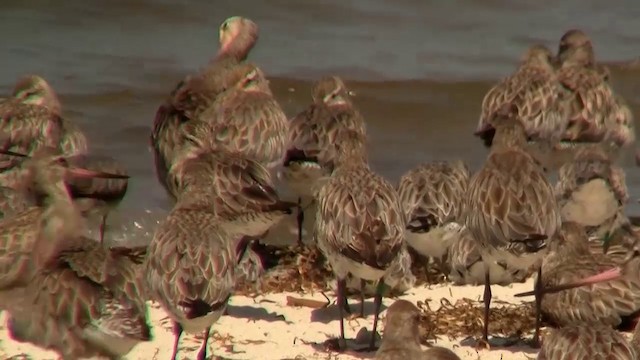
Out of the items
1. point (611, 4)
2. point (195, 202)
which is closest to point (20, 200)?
point (195, 202)

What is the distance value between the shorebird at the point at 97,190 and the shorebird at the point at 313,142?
131 cm

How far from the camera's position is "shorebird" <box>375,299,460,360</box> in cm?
806

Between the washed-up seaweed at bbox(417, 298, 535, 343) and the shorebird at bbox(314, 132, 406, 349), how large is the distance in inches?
14.5

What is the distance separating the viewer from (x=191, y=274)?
350 inches

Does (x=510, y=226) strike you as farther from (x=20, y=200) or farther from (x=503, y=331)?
(x=20, y=200)

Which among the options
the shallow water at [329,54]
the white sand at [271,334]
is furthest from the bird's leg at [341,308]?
the shallow water at [329,54]

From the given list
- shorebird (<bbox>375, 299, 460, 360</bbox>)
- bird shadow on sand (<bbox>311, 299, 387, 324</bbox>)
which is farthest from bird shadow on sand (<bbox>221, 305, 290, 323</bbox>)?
shorebird (<bbox>375, 299, 460, 360</bbox>)

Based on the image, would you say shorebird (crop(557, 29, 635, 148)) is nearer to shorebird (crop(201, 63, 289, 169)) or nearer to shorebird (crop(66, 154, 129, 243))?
shorebird (crop(201, 63, 289, 169))

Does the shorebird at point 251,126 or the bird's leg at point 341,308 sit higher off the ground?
the shorebird at point 251,126

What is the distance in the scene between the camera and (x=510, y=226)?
383 inches

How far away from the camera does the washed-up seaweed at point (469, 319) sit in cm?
986

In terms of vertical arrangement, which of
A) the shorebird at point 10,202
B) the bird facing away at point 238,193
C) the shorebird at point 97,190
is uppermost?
the bird facing away at point 238,193

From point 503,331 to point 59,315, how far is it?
300 cm

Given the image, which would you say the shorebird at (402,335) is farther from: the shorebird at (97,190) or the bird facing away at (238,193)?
the shorebird at (97,190)
